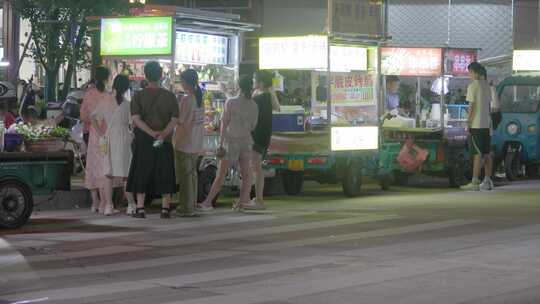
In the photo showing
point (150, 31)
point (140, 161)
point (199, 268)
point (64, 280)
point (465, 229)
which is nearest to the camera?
point (64, 280)

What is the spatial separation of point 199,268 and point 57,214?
203 inches

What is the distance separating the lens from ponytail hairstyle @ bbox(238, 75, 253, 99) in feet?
48.3

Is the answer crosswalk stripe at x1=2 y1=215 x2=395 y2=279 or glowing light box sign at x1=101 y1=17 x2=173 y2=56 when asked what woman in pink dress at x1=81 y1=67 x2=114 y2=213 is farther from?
crosswalk stripe at x1=2 y1=215 x2=395 y2=279

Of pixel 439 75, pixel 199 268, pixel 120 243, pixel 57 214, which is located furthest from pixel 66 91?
pixel 199 268

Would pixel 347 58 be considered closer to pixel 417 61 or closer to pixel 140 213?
pixel 417 61

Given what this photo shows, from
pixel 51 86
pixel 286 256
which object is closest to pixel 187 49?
pixel 286 256

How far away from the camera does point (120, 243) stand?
38.1 ft

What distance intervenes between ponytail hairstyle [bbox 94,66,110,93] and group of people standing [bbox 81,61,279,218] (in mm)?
13

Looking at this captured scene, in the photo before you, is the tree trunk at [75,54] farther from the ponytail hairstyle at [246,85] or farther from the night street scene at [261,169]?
the ponytail hairstyle at [246,85]

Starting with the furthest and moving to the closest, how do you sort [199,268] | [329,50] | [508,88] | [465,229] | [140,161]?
[508,88]
[329,50]
[140,161]
[465,229]
[199,268]

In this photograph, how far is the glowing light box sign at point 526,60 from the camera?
24500 mm

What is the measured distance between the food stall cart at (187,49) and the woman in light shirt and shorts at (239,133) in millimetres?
1159

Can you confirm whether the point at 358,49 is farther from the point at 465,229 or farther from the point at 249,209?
the point at 465,229

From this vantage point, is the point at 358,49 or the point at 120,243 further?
the point at 358,49
